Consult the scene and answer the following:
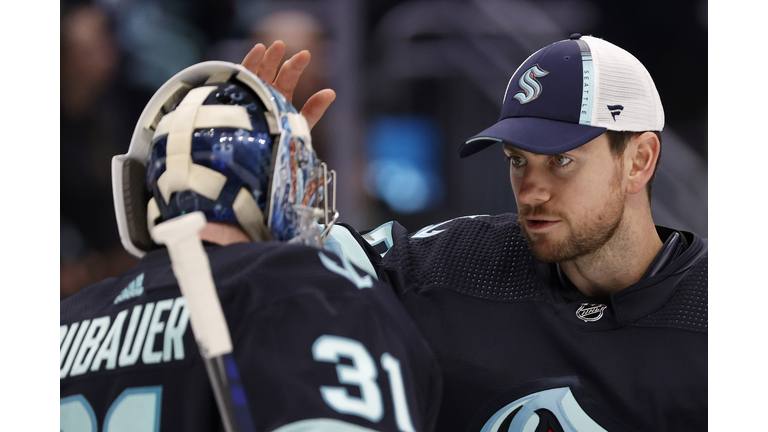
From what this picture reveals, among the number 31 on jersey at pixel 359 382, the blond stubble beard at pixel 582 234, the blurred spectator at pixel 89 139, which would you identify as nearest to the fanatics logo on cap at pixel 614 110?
the blond stubble beard at pixel 582 234

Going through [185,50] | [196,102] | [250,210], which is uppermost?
[185,50]

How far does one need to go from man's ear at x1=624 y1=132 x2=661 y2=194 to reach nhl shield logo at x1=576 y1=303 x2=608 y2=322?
0.33 meters

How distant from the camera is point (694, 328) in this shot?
1584 millimetres

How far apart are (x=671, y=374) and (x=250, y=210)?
1101 mm

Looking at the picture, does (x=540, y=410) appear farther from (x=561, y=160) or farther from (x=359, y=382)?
(x=359, y=382)

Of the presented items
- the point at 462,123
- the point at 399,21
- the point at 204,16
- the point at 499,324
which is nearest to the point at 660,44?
the point at 462,123

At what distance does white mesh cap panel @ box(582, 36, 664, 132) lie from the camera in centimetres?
165

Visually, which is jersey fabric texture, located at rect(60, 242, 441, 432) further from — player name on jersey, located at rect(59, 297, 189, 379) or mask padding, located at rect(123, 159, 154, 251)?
mask padding, located at rect(123, 159, 154, 251)

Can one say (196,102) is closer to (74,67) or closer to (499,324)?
(499,324)

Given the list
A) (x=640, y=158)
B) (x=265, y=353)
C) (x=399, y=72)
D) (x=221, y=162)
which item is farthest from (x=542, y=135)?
(x=399, y=72)

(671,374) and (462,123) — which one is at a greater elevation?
(462,123)

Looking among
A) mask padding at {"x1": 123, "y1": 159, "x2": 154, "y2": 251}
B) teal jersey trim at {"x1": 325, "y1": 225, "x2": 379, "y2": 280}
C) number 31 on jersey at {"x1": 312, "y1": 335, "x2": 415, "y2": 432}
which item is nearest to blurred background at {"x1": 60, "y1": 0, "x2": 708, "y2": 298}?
teal jersey trim at {"x1": 325, "y1": 225, "x2": 379, "y2": 280}

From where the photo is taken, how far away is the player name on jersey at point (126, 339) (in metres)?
0.92

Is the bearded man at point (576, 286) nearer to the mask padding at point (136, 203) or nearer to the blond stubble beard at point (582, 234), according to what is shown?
the blond stubble beard at point (582, 234)
